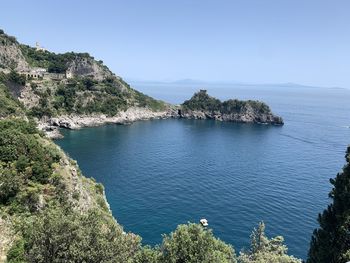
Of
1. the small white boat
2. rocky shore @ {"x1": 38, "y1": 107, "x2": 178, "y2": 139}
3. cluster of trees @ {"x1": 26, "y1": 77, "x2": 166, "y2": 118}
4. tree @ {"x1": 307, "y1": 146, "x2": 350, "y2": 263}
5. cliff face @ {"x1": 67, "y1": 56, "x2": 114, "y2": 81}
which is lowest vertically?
the small white boat

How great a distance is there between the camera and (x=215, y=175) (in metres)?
92.9

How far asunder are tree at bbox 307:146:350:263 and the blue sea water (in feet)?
81.8

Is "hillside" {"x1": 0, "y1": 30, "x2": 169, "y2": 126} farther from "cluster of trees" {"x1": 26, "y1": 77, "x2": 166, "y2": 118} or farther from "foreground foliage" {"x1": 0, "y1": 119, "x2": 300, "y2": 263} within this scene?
"foreground foliage" {"x1": 0, "y1": 119, "x2": 300, "y2": 263}

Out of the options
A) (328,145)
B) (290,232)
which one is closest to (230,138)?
(328,145)

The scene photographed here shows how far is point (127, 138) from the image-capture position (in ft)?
442

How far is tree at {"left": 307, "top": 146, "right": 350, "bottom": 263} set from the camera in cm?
3084

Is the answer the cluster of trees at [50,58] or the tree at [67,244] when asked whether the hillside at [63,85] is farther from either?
the tree at [67,244]

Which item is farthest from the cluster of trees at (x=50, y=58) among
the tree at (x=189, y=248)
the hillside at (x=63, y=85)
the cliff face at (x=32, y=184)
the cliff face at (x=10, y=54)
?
the tree at (x=189, y=248)

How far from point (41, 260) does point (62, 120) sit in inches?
5084

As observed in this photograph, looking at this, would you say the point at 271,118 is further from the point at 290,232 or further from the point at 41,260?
the point at 41,260

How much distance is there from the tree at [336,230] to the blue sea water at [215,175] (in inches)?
982

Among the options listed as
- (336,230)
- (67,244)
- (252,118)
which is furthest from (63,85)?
(336,230)

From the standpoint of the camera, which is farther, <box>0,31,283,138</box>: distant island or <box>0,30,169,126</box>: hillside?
<box>0,30,169,126</box>: hillside

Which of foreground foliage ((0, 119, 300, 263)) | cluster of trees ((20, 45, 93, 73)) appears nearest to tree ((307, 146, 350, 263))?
foreground foliage ((0, 119, 300, 263))
